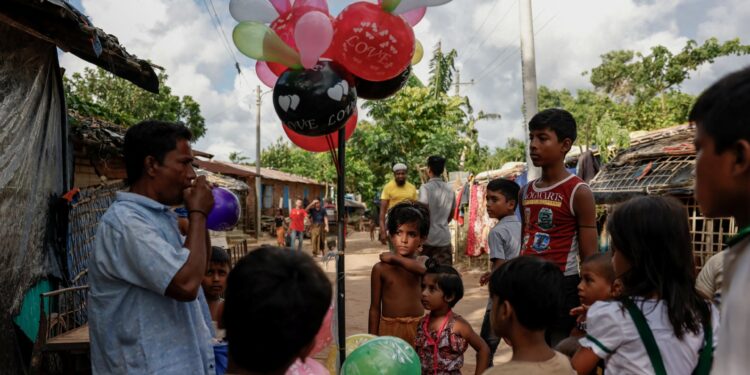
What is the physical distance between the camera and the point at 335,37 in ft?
10.3

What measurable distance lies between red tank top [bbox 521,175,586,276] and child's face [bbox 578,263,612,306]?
1.47ft

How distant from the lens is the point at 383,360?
2.63 m

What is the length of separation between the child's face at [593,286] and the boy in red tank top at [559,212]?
417 millimetres

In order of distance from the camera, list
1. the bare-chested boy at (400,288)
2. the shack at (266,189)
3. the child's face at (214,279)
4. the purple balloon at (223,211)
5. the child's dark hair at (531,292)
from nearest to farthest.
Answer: the child's dark hair at (531,292), the purple balloon at (223,211), the child's face at (214,279), the bare-chested boy at (400,288), the shack at (266,189)

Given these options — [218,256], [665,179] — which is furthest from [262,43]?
[665,179]

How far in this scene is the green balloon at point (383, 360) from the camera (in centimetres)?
262

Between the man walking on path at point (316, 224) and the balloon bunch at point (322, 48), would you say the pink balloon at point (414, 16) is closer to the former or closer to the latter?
the balloon bunch at point (322, 48)

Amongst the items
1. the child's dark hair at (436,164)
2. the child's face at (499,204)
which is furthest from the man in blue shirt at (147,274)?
the child's dark hair at (436,164)

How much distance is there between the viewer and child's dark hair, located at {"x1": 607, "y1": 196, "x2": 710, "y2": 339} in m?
1.69

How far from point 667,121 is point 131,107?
19054 millimetres

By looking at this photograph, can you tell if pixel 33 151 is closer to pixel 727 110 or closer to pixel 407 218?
pixel 407 218

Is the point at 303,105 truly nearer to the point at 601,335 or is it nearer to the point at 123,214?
the point at 123,214

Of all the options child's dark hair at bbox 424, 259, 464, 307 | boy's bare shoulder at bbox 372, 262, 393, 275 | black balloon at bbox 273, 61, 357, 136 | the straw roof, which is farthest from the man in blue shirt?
the straw roof

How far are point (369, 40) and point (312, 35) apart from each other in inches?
14.3
